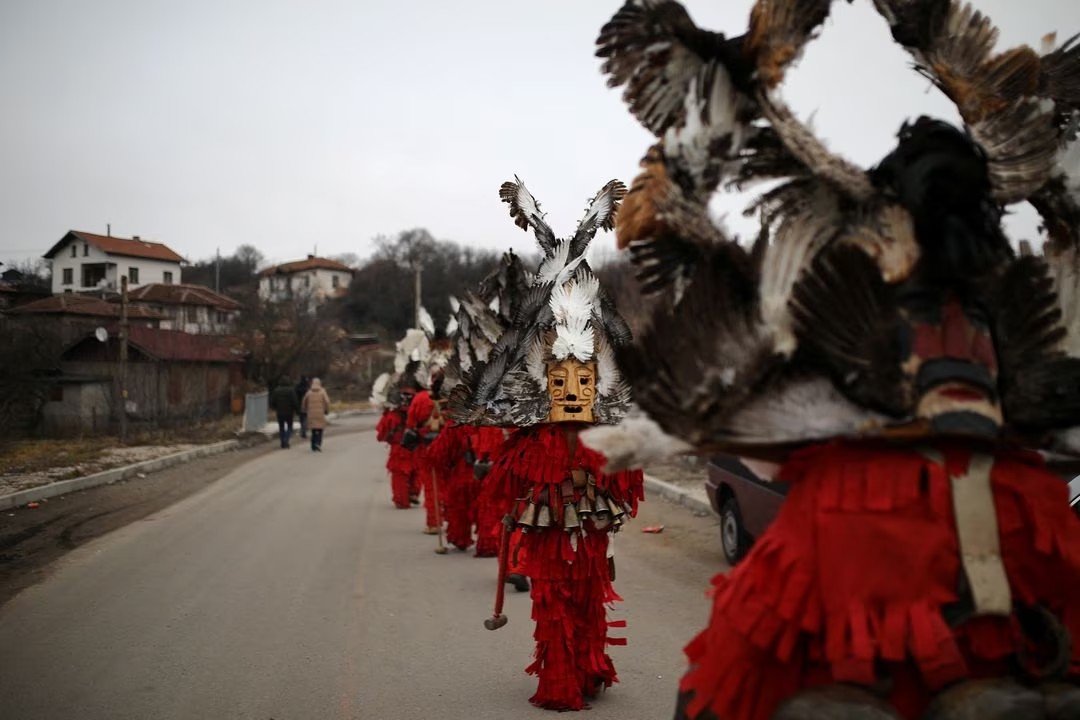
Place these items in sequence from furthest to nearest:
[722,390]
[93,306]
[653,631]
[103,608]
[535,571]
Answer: [93,306] → [103,608] → [653,631] → [535,571] → [722,390]

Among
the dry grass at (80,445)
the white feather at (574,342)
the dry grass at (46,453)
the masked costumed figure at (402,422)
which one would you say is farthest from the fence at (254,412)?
the white feather at (574,342)

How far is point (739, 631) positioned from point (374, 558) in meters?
8.81

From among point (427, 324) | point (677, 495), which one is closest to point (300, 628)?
Answer: point (427, 324)

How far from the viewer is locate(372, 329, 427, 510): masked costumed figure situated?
14.2 metres

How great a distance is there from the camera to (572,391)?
5461 millimetres

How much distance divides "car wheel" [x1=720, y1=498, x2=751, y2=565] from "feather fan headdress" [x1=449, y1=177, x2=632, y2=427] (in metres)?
4.12

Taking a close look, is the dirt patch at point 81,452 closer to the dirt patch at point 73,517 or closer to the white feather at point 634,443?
the dirt patch at point 73,517

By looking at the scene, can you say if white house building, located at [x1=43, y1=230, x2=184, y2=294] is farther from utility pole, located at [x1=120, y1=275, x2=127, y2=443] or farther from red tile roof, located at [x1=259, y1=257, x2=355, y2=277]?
utility pole, located at [x1=120, y1=275, x2=127, y2=443]

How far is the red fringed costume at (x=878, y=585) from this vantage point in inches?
77.8

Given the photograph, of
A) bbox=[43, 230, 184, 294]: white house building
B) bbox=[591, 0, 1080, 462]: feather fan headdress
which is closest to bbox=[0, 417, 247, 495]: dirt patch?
bbox=[591, 0, 1080, 462]: feather fan headdress

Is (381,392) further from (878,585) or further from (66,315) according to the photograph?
(66,315)

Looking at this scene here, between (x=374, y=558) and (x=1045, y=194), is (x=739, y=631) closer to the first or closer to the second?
(x=1045, y=194)

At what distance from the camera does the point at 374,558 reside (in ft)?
34.0

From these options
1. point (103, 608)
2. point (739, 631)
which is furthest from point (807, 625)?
point (103, 608)
